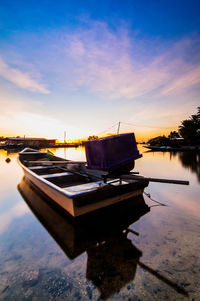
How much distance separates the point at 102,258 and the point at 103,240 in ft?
1.91

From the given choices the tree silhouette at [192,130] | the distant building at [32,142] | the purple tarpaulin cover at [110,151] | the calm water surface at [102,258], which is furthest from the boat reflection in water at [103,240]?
the distant building at [32,142]

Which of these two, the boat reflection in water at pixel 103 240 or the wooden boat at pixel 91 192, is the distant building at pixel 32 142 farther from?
the boat reflection in water at pixel 103 240

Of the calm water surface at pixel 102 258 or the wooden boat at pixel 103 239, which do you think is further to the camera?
the wooden boat at pixel 103 239

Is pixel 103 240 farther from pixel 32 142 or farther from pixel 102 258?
pixel 32 142

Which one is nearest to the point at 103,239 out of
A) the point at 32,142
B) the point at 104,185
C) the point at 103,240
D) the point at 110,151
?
the point at 103,240

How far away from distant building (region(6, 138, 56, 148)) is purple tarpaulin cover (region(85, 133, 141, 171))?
70133mm

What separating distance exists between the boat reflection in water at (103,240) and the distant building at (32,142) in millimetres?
69332

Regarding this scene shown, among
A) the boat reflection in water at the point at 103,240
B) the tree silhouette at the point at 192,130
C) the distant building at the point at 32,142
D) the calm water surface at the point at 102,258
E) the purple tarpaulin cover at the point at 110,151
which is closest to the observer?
the calm water surface at the point at 102,258

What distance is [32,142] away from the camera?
72.6 metres

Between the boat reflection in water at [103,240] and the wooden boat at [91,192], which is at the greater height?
the wooden boat at [91,192]

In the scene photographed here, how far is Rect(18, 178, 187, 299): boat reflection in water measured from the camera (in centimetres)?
245

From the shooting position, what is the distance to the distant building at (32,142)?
2702 inches

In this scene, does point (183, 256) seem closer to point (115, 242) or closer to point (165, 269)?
point (165, 269)

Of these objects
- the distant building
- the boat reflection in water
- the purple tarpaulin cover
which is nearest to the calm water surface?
the boat reflection in water
